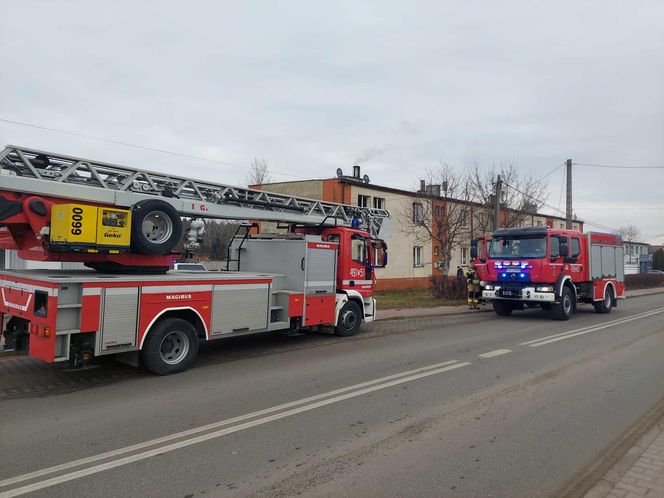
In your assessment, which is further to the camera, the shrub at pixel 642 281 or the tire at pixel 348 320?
the shrub at pixel 642 281

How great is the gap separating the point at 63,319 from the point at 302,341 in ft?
17.4

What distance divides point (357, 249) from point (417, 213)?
2025 cm

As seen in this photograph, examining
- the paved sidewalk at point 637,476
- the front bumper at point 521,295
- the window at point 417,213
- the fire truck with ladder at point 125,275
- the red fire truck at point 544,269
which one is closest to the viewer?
the paved sidewalk at point 637,476

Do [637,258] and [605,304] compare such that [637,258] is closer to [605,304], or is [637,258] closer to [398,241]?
[398,241]

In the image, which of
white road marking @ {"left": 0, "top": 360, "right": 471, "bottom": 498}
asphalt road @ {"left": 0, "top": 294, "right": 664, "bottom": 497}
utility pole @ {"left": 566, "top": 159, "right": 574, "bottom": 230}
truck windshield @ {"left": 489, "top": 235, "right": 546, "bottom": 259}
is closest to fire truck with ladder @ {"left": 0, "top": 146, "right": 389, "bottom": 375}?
asphalt road @ {"left": 0, "top": 294, "right": 664, "bottom": 497}

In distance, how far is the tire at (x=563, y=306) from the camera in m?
15.3

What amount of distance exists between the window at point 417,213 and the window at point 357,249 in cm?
1799

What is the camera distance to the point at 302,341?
34.8 ft

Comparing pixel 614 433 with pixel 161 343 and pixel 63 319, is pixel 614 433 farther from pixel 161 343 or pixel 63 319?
pixel 63 319

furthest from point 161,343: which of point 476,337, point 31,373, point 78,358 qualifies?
point 476,337

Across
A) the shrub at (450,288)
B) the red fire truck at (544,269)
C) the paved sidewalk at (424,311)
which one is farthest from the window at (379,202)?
the red fire truck at (544,269)

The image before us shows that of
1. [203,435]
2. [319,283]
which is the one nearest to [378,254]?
[319,283]

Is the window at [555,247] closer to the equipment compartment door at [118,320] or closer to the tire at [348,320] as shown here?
the tire at [348,320]

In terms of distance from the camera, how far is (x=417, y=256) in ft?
110
